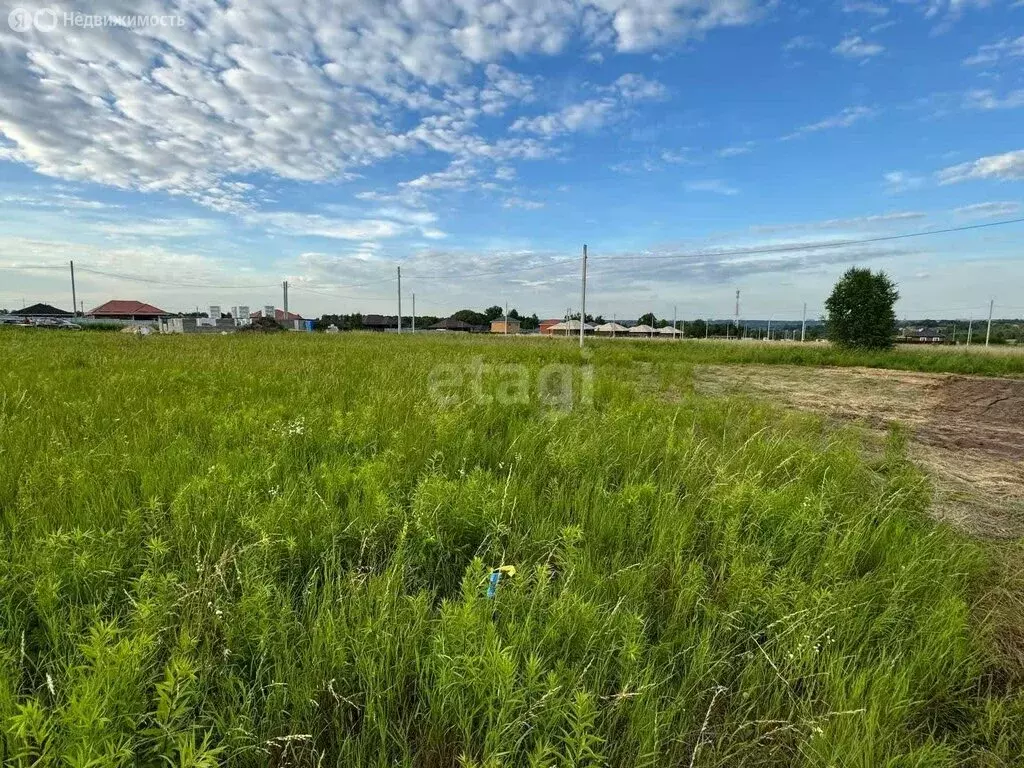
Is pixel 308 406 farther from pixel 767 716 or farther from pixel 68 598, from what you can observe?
pixel 767 716

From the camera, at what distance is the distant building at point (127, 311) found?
7238 centimetres

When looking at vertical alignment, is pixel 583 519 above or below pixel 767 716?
above

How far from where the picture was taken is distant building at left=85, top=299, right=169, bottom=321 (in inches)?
2849

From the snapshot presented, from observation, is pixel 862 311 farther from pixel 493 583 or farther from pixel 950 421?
pixel 493 583

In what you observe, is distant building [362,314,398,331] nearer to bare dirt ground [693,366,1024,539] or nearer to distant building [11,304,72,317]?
distant building [11,304,72,317]

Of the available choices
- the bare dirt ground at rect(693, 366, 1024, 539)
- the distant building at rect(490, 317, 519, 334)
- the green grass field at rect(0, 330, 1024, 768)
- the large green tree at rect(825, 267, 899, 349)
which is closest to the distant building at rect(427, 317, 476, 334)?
the distant building at rect(490, 317, 519, 334)

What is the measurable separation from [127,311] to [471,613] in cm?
9405

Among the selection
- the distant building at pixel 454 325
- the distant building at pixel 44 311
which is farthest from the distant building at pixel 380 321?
the distant building at pixel 44 311

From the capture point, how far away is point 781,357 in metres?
20.7

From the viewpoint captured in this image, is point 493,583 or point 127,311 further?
point 127,311

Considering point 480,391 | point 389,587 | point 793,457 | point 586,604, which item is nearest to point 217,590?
point 389,587

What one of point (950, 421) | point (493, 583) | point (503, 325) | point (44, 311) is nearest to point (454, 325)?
point (503, 325)

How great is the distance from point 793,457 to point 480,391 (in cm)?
336

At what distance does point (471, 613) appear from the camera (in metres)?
1.49
